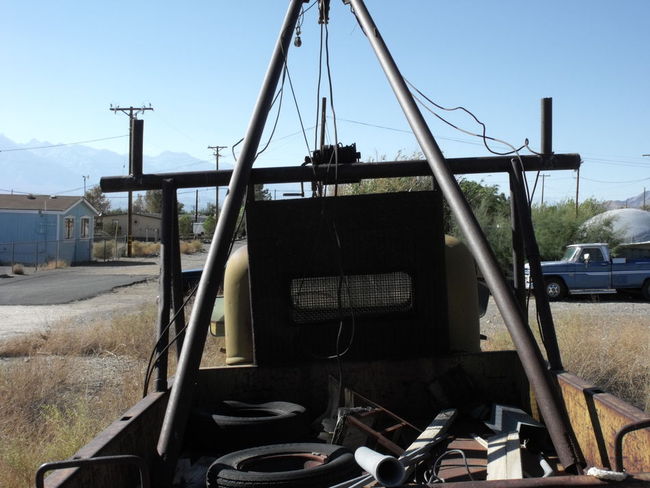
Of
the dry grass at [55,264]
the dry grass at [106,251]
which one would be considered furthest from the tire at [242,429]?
the dry grass at [106,251]

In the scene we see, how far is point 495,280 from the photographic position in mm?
2783

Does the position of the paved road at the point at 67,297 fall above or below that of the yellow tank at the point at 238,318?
below

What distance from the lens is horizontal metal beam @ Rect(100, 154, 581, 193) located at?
4238mm

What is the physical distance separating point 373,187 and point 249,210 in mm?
12059

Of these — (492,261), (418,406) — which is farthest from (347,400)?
(492,261)

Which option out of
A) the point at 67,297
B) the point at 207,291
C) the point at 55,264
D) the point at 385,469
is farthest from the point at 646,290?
the point at 55,264

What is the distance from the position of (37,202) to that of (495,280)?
167 ft

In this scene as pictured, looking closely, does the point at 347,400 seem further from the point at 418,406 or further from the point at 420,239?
the point at 420,239

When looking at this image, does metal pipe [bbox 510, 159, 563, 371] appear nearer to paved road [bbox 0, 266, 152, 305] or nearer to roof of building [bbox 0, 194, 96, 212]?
paved road [bbox 0, 266, 152, 305]

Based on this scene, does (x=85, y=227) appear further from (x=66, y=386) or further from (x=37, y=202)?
(x=66, y=386)

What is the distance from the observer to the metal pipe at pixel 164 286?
12.2 feet

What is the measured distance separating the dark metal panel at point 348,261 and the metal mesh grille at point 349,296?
54 millimetres

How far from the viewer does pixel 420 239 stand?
175 inches

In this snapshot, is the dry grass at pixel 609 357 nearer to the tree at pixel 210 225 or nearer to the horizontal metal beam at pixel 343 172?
the horizontal metal beam at pixel 343 172
